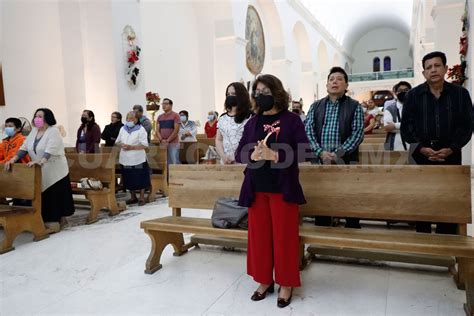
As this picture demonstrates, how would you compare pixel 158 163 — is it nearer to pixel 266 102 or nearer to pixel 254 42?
pixel 266 102

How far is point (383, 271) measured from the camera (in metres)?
3.12

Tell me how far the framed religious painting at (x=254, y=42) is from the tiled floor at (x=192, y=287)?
11.4 metres

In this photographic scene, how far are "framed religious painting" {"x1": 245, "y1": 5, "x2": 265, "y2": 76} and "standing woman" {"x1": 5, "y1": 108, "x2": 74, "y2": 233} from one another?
10.2 meters

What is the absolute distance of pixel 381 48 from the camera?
3856cm

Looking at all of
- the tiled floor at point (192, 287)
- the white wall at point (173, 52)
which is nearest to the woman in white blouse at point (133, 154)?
the tiled floor at point (192, 287)

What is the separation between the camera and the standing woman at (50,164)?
465cm

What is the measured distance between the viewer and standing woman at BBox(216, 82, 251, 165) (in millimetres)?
3613

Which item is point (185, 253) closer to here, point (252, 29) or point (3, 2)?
point (3, 2)

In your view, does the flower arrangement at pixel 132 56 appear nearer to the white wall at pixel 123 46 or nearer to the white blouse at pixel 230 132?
the white wall at pixel 123 46

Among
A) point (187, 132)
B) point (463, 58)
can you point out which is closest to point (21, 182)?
point (187, 132)

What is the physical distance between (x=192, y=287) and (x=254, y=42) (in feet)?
43.3

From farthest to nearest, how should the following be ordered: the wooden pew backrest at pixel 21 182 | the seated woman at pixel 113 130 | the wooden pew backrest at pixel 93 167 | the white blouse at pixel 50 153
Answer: the seated woman at pixel 113 130 → the wooden pew backrest at pixel 93 167 → the white blouse at pixel 50 153 → the wooden pew backrest at pixel 21 182

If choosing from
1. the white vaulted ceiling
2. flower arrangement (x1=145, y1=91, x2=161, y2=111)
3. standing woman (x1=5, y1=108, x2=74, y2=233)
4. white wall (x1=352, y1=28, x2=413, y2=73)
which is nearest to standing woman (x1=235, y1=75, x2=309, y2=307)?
standing woman (x1=5, y1=108, x2=74, y2=233)

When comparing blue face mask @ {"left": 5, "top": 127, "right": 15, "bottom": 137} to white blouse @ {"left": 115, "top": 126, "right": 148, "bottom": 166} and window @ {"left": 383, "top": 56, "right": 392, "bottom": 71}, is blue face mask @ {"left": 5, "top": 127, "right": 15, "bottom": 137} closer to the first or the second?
white blouse @ {"left": 115, "top": 126, "right": 148, "bottom": 166}
